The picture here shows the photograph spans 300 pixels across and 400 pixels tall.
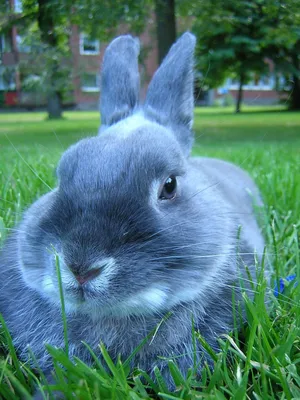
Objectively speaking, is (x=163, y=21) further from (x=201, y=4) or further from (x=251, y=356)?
(x=251, y=356)

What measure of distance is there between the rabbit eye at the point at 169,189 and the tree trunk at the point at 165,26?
1198 centimetres

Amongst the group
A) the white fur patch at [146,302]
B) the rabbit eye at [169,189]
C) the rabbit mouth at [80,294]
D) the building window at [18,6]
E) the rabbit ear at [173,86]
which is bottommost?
the white fur patch at [146,302]

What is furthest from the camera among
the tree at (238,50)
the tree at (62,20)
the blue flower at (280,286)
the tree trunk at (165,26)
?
the tree at (238,50)

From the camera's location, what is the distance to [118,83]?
111 inches

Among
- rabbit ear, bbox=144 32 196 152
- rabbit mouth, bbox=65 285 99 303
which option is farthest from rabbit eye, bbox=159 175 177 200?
rabbit ear, bbox=144 32 196 152

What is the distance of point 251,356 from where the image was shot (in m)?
1.76

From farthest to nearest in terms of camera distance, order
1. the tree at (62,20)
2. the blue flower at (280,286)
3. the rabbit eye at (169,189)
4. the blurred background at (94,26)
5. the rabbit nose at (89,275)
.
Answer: the blurred background at (94,26) < the tree at (62,20) < the blue flower at (280,286) < the rabbit eye at (169,189) < the rabbit nose at (89,275)

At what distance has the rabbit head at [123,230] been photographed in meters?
1.60

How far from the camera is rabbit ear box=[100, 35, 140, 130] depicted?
2826mm

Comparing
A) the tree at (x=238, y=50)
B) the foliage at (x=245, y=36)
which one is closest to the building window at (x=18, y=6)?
the foliage at (x=245, y=36)

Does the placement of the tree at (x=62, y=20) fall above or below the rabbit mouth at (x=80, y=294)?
above

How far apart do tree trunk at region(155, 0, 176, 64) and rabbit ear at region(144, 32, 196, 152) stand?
11127mm

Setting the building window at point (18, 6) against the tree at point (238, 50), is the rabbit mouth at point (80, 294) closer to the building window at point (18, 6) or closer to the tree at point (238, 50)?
the building window at point (18, 6)

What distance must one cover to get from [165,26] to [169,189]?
41.1ft
